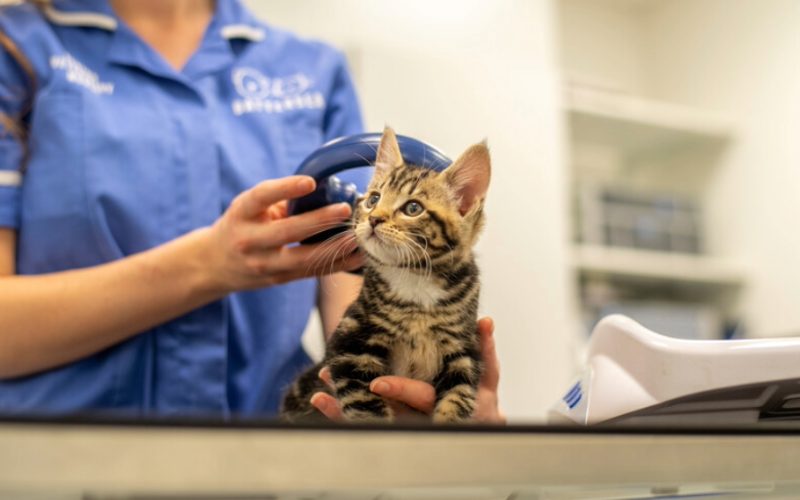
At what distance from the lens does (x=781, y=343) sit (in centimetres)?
41

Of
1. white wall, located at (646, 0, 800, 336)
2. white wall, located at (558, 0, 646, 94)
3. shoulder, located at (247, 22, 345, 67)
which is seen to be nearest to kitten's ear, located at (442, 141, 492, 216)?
shoulder, located at (247, 22, 345, 67)

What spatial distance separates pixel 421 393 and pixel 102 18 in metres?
0.56

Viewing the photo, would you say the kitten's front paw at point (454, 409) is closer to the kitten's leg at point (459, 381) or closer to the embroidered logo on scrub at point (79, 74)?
the kitten's leg at point (459, 381)

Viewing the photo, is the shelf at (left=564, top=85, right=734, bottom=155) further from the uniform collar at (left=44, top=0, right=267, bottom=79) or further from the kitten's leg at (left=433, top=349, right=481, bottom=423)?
the kitten's leg at (left=433, top=349, right=481, bottom=423)

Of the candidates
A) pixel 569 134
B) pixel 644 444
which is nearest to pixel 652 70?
pixel 569 134

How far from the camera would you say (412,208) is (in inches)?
16.8

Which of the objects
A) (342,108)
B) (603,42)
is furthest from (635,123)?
(342,108)

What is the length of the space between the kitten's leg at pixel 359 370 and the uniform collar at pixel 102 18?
0.44 metres

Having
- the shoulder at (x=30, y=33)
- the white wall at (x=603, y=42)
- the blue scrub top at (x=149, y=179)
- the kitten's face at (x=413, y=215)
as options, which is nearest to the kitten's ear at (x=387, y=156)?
the kitten's face at (x=413, y=215)

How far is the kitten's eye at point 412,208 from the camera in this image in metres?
0.43

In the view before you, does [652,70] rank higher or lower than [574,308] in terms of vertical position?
higher

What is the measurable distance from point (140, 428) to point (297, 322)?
1.34 ft

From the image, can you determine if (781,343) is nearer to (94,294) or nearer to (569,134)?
(94,294)

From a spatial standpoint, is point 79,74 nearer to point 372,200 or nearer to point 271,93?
point 271,93
